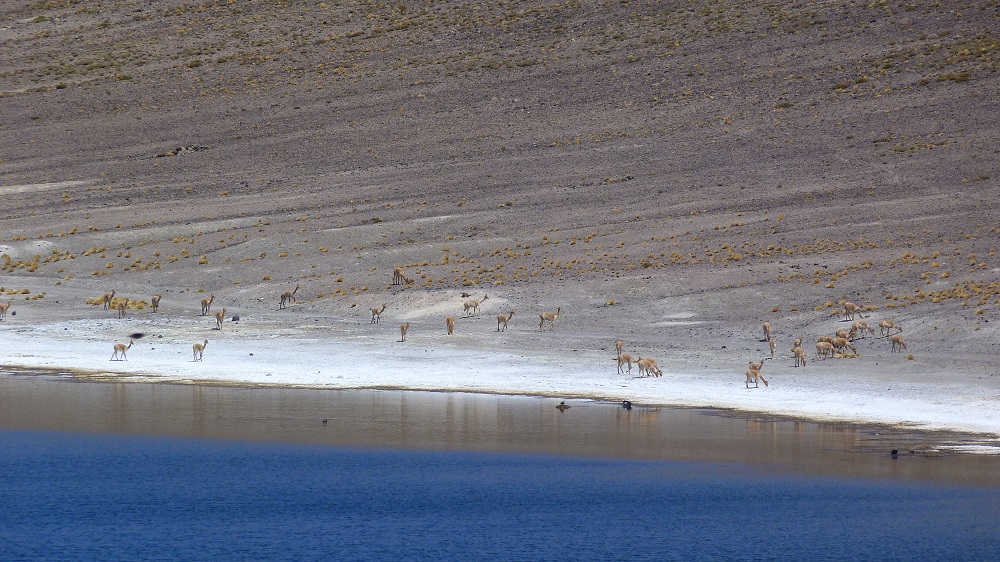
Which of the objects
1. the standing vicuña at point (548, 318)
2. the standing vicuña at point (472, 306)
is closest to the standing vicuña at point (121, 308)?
the standing vicuña at point (472, 306)

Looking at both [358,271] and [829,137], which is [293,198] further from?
[829,137]

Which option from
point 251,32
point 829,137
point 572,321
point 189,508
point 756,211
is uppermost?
point 251,32

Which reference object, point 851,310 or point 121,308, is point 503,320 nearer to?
point 851,310

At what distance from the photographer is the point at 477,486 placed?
64.1 feet

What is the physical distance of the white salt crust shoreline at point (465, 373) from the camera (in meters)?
24.1

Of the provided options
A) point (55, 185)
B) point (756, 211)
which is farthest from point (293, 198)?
point (756, 211)

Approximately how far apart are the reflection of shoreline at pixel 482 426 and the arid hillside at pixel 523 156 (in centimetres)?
928

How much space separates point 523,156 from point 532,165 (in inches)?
73.3

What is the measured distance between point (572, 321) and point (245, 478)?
17469mm

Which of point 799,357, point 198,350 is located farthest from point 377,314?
point 799,357

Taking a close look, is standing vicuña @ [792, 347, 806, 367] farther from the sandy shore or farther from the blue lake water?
the blue lake water

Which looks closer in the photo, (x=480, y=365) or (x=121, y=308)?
(x=480, y=365)

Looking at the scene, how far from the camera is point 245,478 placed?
66.2ft

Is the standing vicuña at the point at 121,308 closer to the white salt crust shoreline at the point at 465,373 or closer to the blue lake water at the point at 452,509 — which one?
the white salt crust shoreline at the point at 465,373
